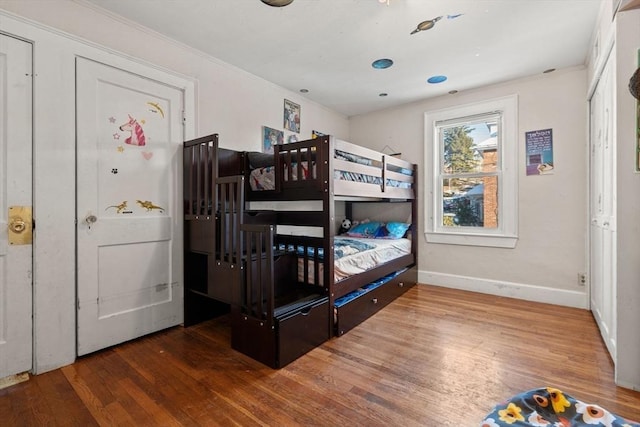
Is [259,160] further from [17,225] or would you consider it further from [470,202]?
[470,202]

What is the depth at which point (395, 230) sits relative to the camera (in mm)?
3812

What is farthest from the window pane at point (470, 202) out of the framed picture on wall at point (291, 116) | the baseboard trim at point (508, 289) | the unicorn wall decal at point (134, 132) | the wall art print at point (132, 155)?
the unicorn wall decal at point (134, 132)

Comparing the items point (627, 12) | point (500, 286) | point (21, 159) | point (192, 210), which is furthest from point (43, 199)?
point (500, 286)

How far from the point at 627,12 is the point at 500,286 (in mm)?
2587

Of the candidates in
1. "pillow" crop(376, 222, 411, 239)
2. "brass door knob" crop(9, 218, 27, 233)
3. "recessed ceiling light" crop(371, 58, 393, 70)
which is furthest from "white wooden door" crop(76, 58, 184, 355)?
"pillow" crop(376, 222, 411, 239)

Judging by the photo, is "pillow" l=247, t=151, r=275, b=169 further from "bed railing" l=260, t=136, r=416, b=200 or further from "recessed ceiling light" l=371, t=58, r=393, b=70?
"recessed ceiling light" l=371, t=58, r=393, b=70

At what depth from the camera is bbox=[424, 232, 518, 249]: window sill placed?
3330 mm

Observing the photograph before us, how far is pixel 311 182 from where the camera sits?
2289 millimetres

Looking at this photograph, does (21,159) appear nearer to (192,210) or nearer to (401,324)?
(192,210)

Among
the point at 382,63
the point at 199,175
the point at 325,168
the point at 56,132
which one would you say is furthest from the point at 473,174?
the point at 56,132

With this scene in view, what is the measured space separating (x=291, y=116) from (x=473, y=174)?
2.26 m

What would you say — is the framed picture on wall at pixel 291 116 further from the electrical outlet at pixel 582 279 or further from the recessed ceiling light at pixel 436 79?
the electrical outlet at pixel 582 279

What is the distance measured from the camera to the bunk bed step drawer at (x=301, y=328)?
1.88 meters

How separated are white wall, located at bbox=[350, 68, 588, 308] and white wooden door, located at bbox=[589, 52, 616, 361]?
17 centimetres
